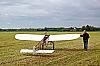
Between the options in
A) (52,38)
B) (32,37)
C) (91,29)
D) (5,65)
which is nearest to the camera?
(5,65)

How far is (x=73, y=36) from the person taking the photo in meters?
20.9

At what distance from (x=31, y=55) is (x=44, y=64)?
3.88m

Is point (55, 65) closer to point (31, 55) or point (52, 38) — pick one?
point (31, 55)

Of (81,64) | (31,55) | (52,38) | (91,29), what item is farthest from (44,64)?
(91,29)

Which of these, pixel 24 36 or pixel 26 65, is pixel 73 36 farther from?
pixel 26 65

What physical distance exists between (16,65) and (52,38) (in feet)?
28.3

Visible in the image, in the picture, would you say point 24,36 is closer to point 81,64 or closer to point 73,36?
point 73,36

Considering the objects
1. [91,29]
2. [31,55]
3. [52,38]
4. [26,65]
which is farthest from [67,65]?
[91,29]

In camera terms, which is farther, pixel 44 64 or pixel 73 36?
pixel 73 36

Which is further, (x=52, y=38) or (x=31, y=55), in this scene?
(x=52, y=38)

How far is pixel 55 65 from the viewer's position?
12250 mm

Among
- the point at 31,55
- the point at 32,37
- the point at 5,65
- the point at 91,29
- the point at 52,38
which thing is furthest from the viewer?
the point at 91,29

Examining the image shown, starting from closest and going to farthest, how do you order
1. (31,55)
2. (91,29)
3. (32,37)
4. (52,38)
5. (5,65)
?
(5,65), (31,55), (52,38), (32,37), (91,29)

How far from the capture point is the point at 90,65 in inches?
481
